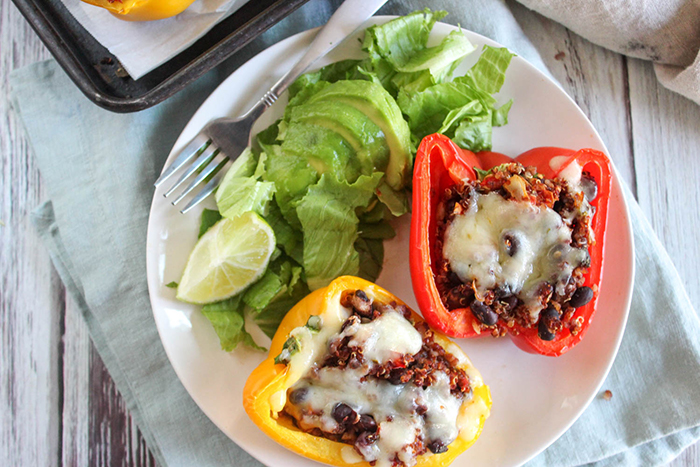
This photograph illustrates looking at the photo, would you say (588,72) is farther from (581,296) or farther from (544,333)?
(544,333)

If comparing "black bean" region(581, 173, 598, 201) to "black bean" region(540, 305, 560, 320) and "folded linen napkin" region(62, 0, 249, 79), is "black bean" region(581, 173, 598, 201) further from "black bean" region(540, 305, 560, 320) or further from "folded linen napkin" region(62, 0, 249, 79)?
"folded linen napkin" region(62, 0, 249, 79)

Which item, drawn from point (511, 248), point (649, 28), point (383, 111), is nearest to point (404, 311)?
point (511, 248)

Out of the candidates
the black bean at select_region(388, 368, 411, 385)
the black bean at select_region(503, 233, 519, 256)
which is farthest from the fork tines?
the black bean at select_region(503, 233, 519, 256)

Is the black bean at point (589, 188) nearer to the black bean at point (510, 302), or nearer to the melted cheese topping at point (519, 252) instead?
the melted cheese topping at point (519, 252)

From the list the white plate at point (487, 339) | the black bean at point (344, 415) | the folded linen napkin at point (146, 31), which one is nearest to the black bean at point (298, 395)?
the black bean at point (344, 415)

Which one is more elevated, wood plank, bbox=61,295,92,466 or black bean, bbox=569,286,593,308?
black bean, bbox=569,286,593,308
